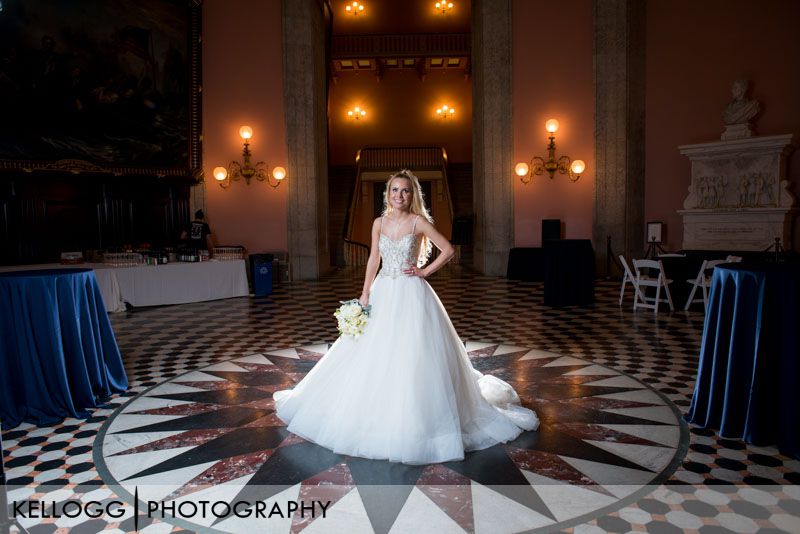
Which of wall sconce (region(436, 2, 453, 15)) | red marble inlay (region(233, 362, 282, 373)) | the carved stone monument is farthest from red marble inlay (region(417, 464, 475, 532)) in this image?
wall sconce (region(436, 2, 453, 15))

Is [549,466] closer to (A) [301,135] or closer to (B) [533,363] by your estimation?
(B) [533,363]

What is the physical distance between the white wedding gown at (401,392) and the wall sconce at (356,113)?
18831 mm

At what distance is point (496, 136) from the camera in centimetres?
1273

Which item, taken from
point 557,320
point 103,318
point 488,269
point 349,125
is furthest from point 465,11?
point 103,318

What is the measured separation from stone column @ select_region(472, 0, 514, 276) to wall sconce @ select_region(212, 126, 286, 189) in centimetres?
460

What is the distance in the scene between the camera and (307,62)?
40.4 feet

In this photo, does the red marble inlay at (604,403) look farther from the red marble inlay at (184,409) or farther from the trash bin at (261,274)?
the trash bin at (261,274)

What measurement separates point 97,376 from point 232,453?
1.76 meters

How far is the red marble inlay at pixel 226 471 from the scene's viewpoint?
3.00m

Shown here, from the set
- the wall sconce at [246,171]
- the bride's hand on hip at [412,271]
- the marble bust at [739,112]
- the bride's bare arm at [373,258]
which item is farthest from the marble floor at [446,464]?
the wall sconce at [246,171]

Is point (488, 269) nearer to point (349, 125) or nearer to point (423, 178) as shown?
point (423, 178)

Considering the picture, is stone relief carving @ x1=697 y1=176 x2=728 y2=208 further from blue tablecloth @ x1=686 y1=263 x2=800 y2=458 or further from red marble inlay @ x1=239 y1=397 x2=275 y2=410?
red marble inlay @ x1=239 y1=397 x2=275 y2=410

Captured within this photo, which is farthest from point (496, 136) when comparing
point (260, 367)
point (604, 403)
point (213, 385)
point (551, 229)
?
point (213, 385)

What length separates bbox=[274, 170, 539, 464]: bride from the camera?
3250 mm
